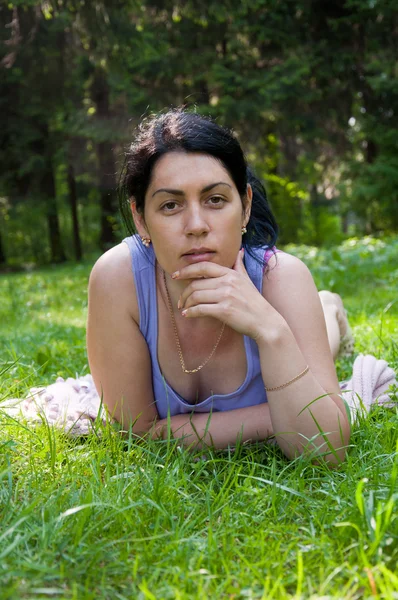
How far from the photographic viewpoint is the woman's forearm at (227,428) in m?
2.52

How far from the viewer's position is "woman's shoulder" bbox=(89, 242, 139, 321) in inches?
105

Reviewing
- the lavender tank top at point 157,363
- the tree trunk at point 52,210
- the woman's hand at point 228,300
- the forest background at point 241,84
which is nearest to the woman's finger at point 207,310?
the woman's hand at point 228,300

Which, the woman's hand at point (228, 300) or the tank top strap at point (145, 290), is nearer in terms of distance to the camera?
the woman's hand at point (228, 300)

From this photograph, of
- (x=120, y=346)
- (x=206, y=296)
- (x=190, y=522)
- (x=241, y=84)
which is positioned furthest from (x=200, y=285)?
(x=241, y=84)

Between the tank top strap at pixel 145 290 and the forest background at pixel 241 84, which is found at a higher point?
the forest background at pixel 241 84

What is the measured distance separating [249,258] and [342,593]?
1531mm

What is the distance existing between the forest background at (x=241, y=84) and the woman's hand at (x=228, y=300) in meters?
7.12

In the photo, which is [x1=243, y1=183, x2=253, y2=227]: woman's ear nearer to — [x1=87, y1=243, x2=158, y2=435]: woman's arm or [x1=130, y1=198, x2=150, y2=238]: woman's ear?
[x1=130, y1=198, x2=150, y2=238]: woman's ear

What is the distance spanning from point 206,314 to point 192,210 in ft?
1.26

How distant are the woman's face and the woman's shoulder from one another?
0.34m

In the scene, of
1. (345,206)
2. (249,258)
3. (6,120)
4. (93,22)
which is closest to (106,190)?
(6,120)

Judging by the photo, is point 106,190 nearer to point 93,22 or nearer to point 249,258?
point 93,22

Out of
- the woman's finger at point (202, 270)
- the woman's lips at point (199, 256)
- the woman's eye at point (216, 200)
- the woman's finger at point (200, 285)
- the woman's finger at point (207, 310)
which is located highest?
the woman's eye at point (216, 200)

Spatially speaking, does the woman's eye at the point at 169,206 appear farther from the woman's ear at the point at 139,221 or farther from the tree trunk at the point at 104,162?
the tree trunk at the point at 104,162
